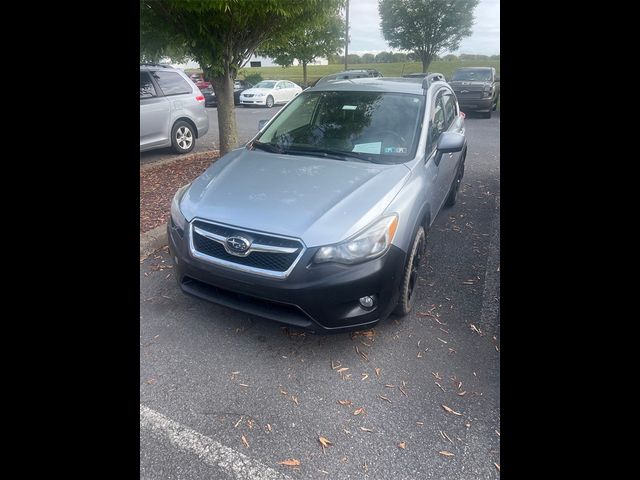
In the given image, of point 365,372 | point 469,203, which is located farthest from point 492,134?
point 365,372

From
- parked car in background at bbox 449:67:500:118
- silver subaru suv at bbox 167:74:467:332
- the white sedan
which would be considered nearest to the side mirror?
silver subaru suv at bbox 167:74:467:332

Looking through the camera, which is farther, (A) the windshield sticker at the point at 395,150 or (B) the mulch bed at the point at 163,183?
(B) the mulch bed at the point at 163,183

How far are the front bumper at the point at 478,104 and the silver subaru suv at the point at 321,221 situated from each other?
11.8 m

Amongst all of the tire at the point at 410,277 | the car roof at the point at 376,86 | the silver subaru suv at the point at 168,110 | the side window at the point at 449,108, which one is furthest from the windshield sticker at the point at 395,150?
the silver subaru suv at the point at 168,110

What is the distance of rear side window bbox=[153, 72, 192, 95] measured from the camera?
26.0ft

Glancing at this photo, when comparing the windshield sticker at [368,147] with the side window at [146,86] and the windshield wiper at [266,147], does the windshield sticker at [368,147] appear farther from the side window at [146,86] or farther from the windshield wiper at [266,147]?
the side window at [146,86]

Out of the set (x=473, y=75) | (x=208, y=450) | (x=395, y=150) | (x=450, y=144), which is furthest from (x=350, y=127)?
(x=473, y=75)

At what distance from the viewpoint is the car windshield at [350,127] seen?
3432 millimetres

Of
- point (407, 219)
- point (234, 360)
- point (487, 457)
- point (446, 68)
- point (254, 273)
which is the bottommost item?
point (487, 457)

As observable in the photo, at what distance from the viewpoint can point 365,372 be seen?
104 inches

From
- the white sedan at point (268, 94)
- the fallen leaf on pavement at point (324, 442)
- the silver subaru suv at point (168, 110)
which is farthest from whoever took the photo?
the white sedan at point (268, 94)

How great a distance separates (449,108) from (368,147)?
1.96m
